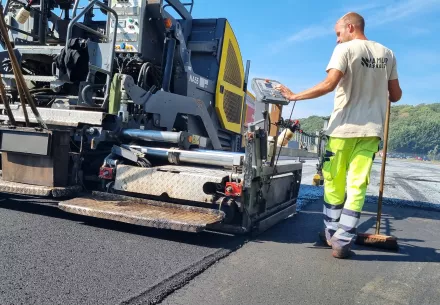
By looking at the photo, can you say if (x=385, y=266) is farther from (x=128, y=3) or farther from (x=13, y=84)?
(x=13, y=84)

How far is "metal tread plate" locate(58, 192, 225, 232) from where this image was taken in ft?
10.6

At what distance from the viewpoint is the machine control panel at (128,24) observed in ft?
16.4

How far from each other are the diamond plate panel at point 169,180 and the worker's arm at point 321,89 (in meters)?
0.94

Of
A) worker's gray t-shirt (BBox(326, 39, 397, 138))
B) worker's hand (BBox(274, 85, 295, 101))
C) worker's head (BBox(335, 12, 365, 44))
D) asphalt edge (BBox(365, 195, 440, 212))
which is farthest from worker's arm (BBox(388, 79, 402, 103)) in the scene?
asphalt edge (BBox(365, 195, 440, 212))

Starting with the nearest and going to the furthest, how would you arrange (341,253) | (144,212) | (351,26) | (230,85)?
(341,253), (144,212), (351,26), (230,85)

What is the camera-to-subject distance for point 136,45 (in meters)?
5.00

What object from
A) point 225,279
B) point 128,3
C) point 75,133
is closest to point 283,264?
point 225,279

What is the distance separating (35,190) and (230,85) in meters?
3.69

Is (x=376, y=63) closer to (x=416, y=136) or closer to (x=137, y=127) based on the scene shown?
(x=137, y=127)

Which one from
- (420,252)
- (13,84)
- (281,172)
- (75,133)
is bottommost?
(420,252)

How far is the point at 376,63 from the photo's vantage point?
343 cm

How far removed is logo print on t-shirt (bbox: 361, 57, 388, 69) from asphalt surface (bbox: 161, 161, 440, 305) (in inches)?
66.6

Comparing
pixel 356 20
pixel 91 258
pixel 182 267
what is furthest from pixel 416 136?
pixel 91 258

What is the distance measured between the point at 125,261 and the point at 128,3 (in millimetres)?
3519
